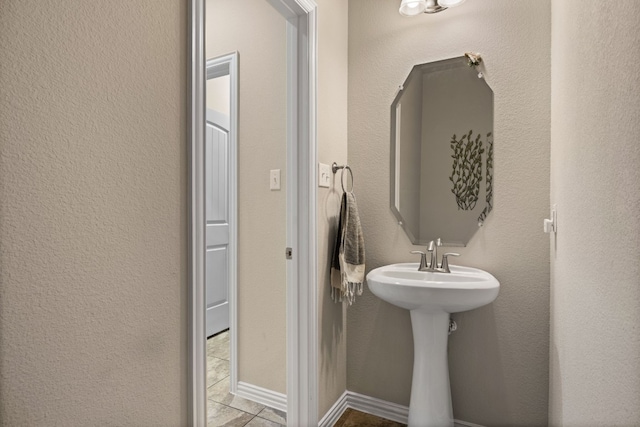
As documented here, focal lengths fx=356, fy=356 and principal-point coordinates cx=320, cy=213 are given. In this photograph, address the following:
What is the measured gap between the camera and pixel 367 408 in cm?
192

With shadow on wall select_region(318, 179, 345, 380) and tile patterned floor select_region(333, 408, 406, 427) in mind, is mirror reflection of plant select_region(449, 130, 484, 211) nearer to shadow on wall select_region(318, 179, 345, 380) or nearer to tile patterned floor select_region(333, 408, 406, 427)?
shadow on wall select_region(318, 179, 345, 380)

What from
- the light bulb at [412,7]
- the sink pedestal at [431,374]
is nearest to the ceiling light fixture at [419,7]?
the light bulb at [412,7]

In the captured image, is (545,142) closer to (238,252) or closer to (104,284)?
(238,252)

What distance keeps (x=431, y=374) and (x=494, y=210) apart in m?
0.80

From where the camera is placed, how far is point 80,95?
0.71m

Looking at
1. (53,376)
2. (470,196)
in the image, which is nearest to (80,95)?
(53,376)

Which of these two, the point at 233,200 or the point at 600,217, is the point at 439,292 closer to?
the point at 600,217

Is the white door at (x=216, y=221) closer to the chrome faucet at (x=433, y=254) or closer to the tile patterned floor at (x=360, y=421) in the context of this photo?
the tile patterned floor at (x=360, y=421)

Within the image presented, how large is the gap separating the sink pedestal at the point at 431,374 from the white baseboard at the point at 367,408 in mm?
233

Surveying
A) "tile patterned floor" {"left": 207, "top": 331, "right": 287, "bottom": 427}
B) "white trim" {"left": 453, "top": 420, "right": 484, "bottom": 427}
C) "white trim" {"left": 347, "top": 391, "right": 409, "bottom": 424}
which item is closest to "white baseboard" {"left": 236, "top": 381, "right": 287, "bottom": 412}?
"tile patterned floor" {"left": 207, "top": 331, "right": 287, "bottom": 427}

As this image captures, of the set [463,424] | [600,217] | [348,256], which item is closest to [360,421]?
[463,424]

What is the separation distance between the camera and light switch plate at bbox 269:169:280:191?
1846 mm

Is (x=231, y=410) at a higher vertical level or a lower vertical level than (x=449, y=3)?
lower

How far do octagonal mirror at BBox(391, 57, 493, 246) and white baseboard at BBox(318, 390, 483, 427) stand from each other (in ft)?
2.86
